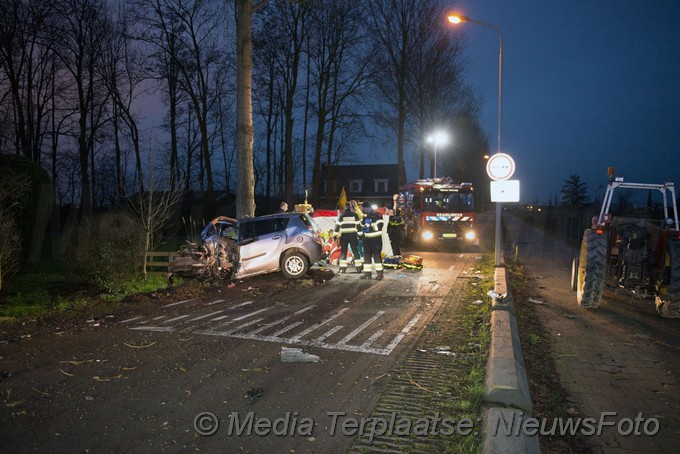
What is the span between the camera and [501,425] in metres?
3.86

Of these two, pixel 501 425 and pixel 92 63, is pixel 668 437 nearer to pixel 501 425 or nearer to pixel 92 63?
pixel 501 425

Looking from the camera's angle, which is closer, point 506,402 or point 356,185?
point 506,402

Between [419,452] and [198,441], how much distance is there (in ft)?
5.69

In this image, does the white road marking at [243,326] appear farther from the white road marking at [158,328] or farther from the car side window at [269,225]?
the car side window at [269,225]

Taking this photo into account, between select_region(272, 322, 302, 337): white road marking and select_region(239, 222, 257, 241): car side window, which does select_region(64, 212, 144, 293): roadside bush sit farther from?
select_region(272, 322, 302, 337): white road marking

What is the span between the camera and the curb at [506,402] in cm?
362

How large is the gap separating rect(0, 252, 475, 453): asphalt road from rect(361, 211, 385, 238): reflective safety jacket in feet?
10.00

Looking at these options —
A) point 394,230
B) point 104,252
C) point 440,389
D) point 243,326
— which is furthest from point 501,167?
point 104,252

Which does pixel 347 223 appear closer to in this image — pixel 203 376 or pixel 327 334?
pixel 327 334

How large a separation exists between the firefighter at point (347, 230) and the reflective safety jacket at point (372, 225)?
0.31 metres

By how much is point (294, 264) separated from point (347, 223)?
170cm

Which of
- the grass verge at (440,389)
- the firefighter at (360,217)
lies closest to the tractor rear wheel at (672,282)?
the grass verge at (440,389)

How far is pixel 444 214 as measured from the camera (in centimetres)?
2116

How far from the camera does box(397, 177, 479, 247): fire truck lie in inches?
830
